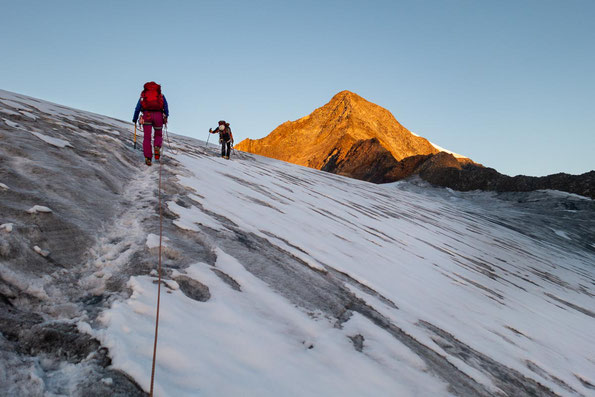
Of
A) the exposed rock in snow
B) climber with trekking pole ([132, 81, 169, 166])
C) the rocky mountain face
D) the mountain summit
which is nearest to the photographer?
the exposed rock in snow

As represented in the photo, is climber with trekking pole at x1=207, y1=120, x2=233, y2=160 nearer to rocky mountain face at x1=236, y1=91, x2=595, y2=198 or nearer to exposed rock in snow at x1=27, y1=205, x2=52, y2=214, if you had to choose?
exposed rock in snow at x1=27, y1=205, x2=52, y2=214

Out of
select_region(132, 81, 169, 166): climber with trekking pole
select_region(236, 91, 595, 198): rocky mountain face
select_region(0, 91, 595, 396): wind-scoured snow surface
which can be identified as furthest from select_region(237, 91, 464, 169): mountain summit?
select_region(0, 91, 595, 396): wind-scoured snow surface

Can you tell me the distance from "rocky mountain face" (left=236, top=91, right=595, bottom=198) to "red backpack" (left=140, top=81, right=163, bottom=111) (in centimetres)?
2756

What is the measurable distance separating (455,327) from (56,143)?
19.2 ft

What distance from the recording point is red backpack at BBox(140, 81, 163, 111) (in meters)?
7.11

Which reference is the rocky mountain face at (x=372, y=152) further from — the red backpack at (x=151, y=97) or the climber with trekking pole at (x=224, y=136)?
the red backpack at (x=151, y=97)

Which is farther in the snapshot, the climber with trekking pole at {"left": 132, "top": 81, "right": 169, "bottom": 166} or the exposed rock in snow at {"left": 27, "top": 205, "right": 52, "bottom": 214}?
the climber with trekking pole at {"left": 132, "top": 81, "right": 169, "bottom": 166}

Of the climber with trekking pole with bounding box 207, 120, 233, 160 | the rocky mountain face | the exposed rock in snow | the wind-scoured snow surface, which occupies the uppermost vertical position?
the rocky mountain face

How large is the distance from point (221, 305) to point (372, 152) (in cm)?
4878

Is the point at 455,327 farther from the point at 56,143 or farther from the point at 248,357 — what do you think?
the point at 56,143

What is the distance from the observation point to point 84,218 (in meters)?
2.82

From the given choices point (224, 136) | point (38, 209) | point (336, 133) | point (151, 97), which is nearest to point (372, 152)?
point (336, 133)

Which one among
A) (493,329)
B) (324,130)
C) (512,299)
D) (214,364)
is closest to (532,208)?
(512,299)

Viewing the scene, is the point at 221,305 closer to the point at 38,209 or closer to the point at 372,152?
the point at 38,209
